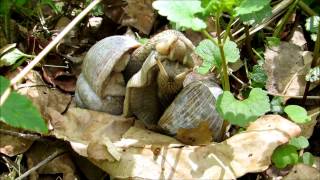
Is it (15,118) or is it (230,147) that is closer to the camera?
(15,118)

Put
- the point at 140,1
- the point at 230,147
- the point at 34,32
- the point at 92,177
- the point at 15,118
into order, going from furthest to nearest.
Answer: the point at 140,1
the point at 34,32
the point at 92,177
the point at 230,147
the point at 15,118

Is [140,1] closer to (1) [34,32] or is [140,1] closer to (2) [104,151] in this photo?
(1) [34,32]

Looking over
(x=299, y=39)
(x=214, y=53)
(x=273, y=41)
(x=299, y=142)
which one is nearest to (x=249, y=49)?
(x=273, y=41)

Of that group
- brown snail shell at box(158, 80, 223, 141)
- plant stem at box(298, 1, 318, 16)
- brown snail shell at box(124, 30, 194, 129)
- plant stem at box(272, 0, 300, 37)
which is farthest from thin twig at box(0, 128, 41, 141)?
plant stem at box(298, 1, 318, 16)

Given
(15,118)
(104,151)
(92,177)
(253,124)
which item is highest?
(15,118)

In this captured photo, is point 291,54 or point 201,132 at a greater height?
point 291,54

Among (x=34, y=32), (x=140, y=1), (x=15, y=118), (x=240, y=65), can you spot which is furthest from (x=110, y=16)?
(x=15, y=118)

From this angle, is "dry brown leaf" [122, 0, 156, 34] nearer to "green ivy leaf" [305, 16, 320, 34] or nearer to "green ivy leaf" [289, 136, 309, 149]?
"green ivy leaf" [305, 16, 320, 34]

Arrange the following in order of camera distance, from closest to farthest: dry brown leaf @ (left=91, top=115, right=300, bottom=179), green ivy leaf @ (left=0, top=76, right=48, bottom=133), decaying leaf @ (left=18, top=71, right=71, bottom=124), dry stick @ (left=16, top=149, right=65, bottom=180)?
green ivy leaf @ (left=0, top=76, right=48, bottom=133)
dry brown leaf @ (left=91, top=115, right=300, bottom=179)
dry stick @ (left=16, top=149, right=65, bottom=180)
decaying leaf @ (left=18, top=71, right=71, bottom=124)
